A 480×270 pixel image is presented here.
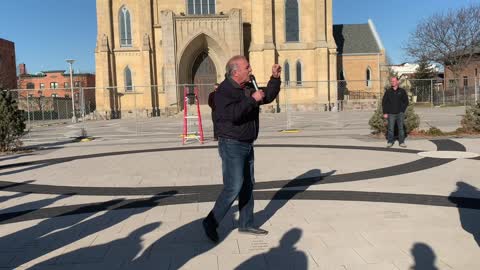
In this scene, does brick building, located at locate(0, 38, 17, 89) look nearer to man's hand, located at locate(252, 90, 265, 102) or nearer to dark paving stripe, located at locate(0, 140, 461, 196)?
dark paving stripe, located at locate(0, 140, 461, 196)

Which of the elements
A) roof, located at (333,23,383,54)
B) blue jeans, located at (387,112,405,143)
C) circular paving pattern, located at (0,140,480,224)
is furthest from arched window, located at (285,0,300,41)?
circular paving pattern, located at (0,140,480,224)

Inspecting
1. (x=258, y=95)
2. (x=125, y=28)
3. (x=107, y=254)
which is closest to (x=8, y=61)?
(x=125, y=28)

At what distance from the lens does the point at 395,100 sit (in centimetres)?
1271

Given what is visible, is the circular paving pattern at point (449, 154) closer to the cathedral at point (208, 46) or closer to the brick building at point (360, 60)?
the cathedral at point (208, 46)

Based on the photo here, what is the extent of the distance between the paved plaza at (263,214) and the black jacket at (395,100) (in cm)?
173

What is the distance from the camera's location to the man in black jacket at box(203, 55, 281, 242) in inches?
181

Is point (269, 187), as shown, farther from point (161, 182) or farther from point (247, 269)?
point (247, 269)

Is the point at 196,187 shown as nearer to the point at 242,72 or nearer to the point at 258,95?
the point at 242,72

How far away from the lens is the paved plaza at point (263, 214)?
14.6 ft

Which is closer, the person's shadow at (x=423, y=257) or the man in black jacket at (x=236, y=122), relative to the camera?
the person's shadow at (x=423, y=257)

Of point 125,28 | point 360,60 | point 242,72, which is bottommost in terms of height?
point 242,72

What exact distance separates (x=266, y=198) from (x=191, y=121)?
17.0m

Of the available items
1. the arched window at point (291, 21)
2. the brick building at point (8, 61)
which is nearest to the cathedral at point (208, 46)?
the arched window at point (291, 21)

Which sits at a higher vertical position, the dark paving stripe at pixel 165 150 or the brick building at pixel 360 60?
the brick building at pixel 360 60
